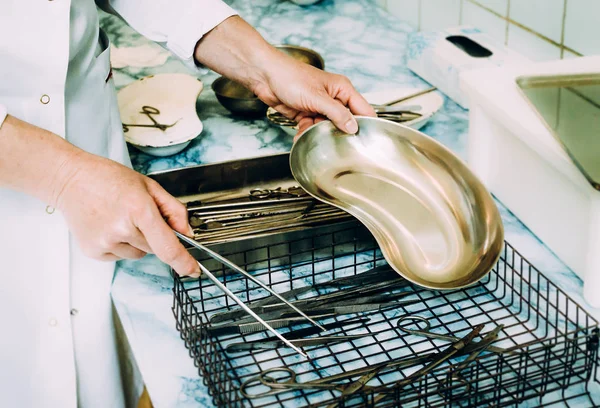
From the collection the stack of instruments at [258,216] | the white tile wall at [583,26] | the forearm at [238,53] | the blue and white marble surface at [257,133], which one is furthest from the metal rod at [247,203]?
the white tile wall at [583,26]

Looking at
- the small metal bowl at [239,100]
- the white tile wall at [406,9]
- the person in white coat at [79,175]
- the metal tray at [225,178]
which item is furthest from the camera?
the white tile wall at [406,9]

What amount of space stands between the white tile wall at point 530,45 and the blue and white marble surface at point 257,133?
0.18 meters

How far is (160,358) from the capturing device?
0.86m

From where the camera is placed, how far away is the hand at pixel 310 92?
3.41ft

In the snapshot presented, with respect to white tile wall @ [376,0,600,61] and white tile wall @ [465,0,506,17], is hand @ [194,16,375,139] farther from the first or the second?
white tile wall @ [465,0,506,17]

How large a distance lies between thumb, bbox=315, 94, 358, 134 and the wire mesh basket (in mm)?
141

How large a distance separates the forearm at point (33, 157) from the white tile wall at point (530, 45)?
0.93 m

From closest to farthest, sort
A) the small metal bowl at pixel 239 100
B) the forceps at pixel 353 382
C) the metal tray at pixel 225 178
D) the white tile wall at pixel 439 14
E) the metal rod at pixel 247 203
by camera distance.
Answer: the forceps at pixel 353 382 → the metal rod at pixel 247 203 → the metal tray at pixel 225 178 → the small metal bowl at pixel 239 100 → the white tile wall at pixel 439 14

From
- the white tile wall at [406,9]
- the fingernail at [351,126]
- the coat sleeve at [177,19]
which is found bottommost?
the white tile wall at [406,9]

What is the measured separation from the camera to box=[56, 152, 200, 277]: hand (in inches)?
30.8

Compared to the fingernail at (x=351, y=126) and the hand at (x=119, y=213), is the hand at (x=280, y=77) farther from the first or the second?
the hand at (x=119, y=213)

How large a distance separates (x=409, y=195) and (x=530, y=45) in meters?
0.61

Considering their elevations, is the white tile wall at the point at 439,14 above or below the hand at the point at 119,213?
below

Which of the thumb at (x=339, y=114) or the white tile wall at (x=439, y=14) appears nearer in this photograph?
the thumb at (x=339, y=114)
